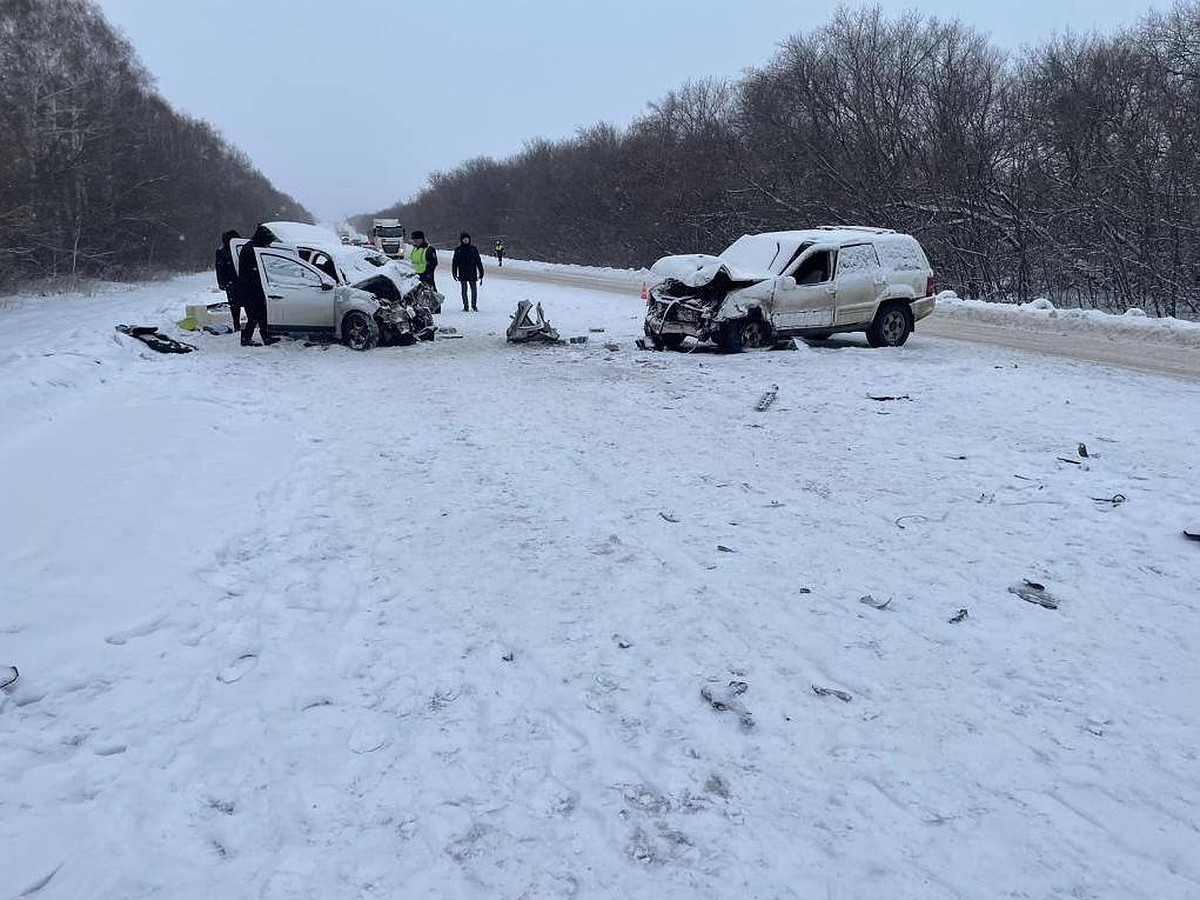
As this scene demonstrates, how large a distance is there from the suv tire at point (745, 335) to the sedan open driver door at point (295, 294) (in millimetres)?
7042

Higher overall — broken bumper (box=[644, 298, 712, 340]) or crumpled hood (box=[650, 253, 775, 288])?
crumpled hood (box=[650, 253, 775, 288])

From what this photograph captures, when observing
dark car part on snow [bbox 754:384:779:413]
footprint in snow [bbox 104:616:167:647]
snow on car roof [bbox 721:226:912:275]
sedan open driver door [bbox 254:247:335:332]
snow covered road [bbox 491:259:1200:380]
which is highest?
snow on car roof [bbox 721:226:912:275]

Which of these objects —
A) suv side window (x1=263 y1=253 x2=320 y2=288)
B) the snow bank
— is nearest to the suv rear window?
the snow bank

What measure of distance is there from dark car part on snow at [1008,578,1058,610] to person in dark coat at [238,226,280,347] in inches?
497

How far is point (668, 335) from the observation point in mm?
12828

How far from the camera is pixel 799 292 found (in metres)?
12.2

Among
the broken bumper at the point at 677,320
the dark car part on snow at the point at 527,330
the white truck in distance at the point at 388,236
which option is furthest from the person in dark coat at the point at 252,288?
the white truck in distance at the point at 388,236

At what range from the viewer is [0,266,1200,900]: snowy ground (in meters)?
2.62

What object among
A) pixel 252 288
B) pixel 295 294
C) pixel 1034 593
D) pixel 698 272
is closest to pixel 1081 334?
pixel 698 272

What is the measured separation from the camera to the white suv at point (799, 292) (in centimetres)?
1214

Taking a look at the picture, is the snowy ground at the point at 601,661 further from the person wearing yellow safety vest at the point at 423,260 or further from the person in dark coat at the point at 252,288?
the person wearing yellow safety vest at the point at 423,260

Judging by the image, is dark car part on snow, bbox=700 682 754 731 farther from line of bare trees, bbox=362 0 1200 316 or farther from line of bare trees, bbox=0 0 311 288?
line of bare trees, bbox=0 0 311 288

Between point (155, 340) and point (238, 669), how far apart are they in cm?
1140

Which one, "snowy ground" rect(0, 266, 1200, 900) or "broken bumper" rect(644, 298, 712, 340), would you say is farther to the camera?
"broken bumper" rect(644, 298, 712, 340)
